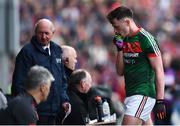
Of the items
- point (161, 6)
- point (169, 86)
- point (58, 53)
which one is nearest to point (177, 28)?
point (161, 6)

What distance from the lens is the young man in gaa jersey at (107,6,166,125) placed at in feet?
37.5

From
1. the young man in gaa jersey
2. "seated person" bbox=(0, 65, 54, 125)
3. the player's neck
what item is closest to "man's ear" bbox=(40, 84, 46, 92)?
"seated person" bbox=(0, 65, 54, 125)

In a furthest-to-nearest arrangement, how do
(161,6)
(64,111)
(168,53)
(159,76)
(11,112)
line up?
(161,6) → (168,53) → (64,111) → (159,76) → (11,112)

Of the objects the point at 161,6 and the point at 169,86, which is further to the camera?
the point at 161,6

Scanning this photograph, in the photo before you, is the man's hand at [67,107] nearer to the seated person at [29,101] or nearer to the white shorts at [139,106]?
the white shorts at [139,106]

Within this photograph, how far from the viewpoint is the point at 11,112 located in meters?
9.77

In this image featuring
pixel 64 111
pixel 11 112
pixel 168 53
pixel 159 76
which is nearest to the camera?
pixel 11 112

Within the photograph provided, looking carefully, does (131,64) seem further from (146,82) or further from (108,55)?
(108,55)

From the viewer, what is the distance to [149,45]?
11.4 m

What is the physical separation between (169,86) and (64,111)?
8559 millimetres

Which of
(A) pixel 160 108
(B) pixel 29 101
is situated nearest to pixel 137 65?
(A) pixel 160 108

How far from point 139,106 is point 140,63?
522mm

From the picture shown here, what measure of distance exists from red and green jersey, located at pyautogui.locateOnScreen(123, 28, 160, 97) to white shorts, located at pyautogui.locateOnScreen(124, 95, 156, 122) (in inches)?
2.4

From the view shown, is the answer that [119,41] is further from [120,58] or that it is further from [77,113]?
[77,113]
